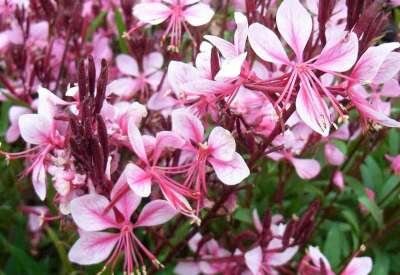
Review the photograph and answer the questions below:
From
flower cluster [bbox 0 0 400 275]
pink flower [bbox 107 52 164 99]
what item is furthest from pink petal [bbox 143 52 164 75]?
flower cluster [bbox 0 0 400 275]

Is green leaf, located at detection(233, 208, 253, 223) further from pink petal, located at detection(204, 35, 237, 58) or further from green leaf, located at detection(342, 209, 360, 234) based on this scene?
pink petal, located at detection(204, 35, 237, 58)

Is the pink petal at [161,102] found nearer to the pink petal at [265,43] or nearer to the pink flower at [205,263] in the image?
the pink flower at [205,263]

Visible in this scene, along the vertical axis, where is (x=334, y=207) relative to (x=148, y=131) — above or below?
below

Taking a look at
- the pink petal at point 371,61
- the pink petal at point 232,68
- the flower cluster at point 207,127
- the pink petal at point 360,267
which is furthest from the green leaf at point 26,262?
the pink petal at point 371,61

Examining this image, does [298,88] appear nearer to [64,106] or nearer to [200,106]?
[200,106]

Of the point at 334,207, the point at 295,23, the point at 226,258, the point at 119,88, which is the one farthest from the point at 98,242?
the point at 334,207

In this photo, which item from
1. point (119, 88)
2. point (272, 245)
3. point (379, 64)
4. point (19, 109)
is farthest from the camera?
point (119, 88)
